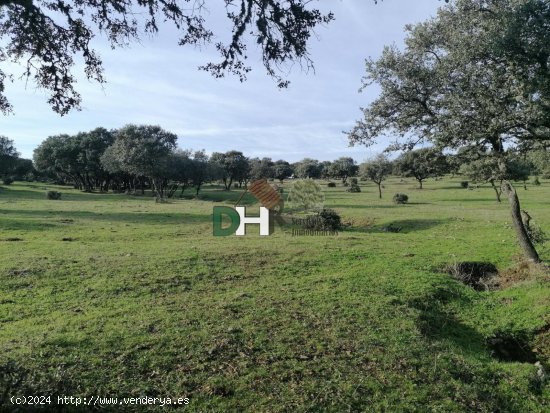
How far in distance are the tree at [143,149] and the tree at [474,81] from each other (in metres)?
51.4

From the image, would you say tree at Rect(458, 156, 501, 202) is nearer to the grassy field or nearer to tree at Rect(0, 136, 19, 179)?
the grassy field

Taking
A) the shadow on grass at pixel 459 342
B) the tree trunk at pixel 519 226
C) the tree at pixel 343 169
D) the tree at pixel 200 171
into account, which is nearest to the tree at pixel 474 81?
the tree trunk at pixel 519 226

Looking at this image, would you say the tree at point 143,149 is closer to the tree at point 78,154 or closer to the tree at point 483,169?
the tree at point 78,154

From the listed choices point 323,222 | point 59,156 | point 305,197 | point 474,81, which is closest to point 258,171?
point 59,156

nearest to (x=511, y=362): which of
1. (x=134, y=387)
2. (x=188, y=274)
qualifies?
(x=134, y=387)

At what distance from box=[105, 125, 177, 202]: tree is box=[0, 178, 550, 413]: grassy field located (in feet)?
143

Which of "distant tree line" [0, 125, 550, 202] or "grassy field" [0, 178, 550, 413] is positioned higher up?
"distant tree line" [0, 125, 550, 202]

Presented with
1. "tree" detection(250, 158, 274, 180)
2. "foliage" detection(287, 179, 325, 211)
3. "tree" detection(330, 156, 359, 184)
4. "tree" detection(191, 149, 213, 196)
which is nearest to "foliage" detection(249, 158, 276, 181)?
"tree" detection(250, 158, 274, 180)

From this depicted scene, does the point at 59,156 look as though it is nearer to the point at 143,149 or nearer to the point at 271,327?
the point at 143,149

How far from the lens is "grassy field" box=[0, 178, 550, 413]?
7633 millimetres

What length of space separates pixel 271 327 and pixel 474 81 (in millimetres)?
10000

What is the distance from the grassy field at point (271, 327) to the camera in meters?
7.63

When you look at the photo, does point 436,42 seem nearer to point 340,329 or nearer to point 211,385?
point 340,329

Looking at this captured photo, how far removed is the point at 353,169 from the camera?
139375mm
